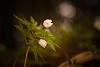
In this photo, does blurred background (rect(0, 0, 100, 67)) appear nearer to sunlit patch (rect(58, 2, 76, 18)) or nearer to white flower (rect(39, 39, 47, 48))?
sunlit patch (rect(58, 2, 76, 18))

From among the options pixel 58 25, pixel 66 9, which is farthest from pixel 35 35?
pixel 66 9

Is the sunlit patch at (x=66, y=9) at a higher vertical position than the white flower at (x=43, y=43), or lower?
higher

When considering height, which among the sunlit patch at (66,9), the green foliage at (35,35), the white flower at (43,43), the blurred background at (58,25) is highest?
the sunlit patch at (66,9)

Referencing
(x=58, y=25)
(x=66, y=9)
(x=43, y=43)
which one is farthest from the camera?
(x=66, y=9)

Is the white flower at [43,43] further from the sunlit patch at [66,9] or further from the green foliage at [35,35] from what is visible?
the sunlit patch at [66,9]

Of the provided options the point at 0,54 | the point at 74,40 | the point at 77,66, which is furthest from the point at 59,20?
the point at 77,66

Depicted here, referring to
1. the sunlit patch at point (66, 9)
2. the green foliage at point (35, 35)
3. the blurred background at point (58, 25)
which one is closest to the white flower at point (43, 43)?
the green foliage at point (35, 35)

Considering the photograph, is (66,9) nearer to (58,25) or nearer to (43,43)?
(58,25)

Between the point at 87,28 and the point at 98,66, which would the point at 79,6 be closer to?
the point at 87,28
